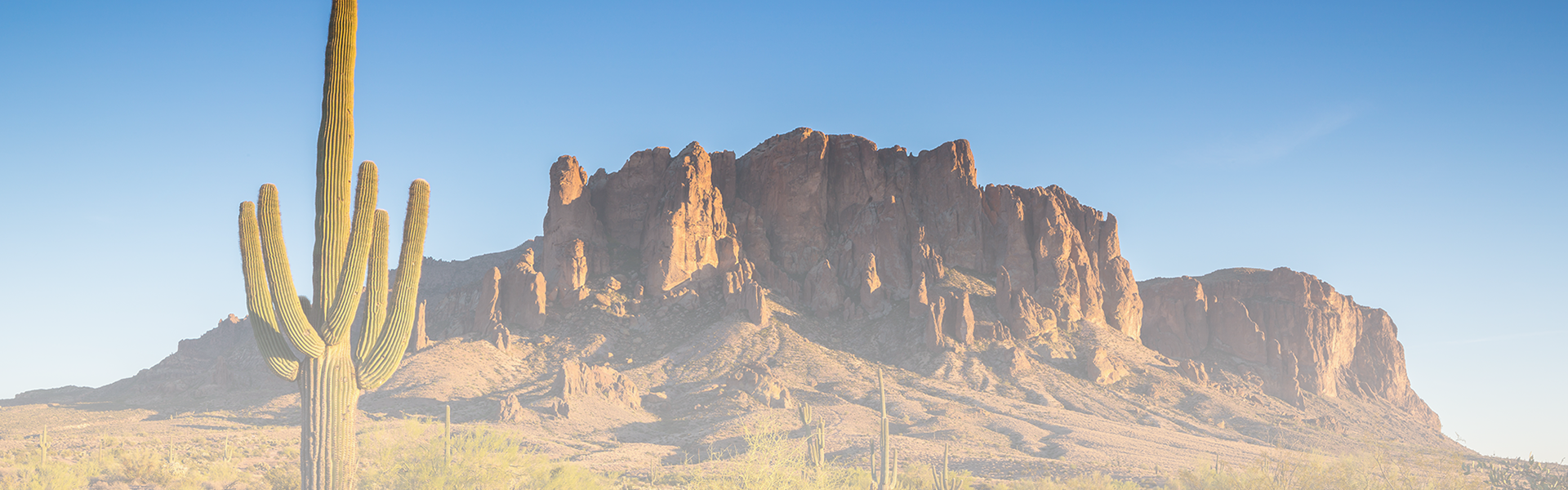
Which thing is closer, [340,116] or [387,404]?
[340,116]

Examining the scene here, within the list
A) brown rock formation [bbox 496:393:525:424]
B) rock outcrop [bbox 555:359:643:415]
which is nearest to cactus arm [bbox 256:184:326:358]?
brown rock formation [bbox 496:393:525:424]

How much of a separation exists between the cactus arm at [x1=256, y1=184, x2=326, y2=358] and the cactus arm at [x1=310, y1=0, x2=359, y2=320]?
1.46 feet

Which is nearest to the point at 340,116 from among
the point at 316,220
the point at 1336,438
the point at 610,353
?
the point at 316,220

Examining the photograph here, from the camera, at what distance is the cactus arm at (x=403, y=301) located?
16359mm

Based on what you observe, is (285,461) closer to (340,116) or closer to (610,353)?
(340,116)

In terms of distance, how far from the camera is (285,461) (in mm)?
32719

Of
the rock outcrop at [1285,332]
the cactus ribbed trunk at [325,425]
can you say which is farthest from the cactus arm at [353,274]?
the rock outcrop at [1285,332]

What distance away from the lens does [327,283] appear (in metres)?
15.7

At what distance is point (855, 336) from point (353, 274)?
198 ft

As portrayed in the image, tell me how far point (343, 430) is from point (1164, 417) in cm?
5667

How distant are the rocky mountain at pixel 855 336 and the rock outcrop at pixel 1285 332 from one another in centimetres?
25

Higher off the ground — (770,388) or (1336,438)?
(770,388)

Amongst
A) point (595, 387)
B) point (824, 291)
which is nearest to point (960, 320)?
point (824, 291)

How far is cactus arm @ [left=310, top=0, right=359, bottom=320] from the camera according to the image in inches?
608
